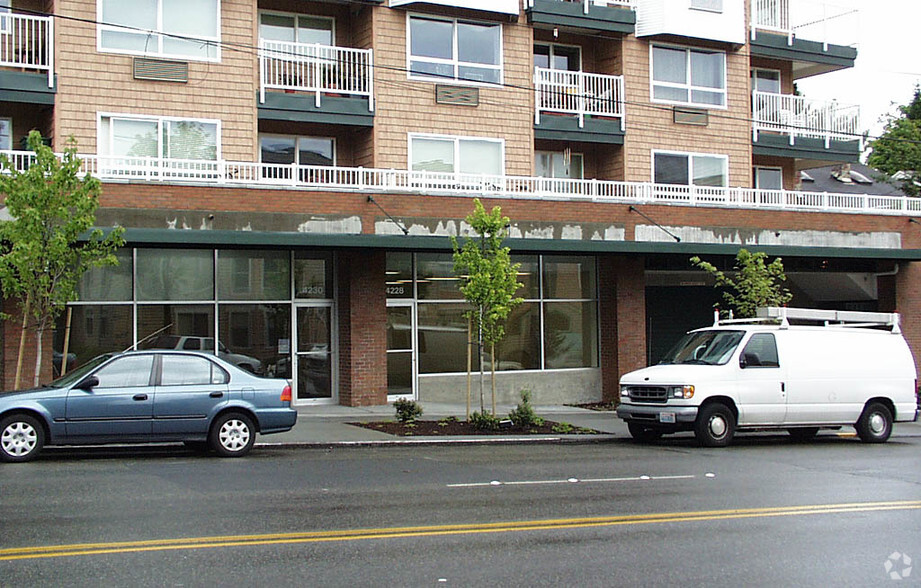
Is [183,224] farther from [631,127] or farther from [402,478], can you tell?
[631,127]

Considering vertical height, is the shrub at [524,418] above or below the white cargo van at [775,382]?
below

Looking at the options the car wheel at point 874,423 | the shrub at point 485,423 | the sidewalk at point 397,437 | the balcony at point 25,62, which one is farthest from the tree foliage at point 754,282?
the balcony at point 25,62

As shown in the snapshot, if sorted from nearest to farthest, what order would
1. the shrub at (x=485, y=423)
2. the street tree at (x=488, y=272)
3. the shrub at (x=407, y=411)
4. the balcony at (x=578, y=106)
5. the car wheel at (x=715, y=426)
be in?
1. the car wheel at (x=715, y=426)
2. the street tree at (x=488, y=272)
3. the shrub at (x=485, y=423)
4. the shrub at (x=407, y=411)
5. the balcony at (x=578, y=106)

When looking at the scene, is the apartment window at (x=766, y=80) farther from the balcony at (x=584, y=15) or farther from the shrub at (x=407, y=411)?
the shrub at (x=407, y=411)

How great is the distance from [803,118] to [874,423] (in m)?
14.5

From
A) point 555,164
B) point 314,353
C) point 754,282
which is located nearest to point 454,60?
point 555,164

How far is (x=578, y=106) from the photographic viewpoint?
2628 centimetres

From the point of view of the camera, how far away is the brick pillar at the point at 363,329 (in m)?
21.9

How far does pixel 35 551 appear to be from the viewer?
7949mm

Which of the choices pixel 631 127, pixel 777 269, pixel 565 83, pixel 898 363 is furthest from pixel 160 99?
pixel 898 363

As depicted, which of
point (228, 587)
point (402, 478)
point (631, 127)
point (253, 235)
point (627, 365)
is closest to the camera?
point (228, 587)

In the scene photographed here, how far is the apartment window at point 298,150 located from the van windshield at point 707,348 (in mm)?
10389

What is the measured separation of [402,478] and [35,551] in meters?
5.21

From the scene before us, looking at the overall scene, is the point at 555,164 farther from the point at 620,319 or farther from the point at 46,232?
the point at 46,232
